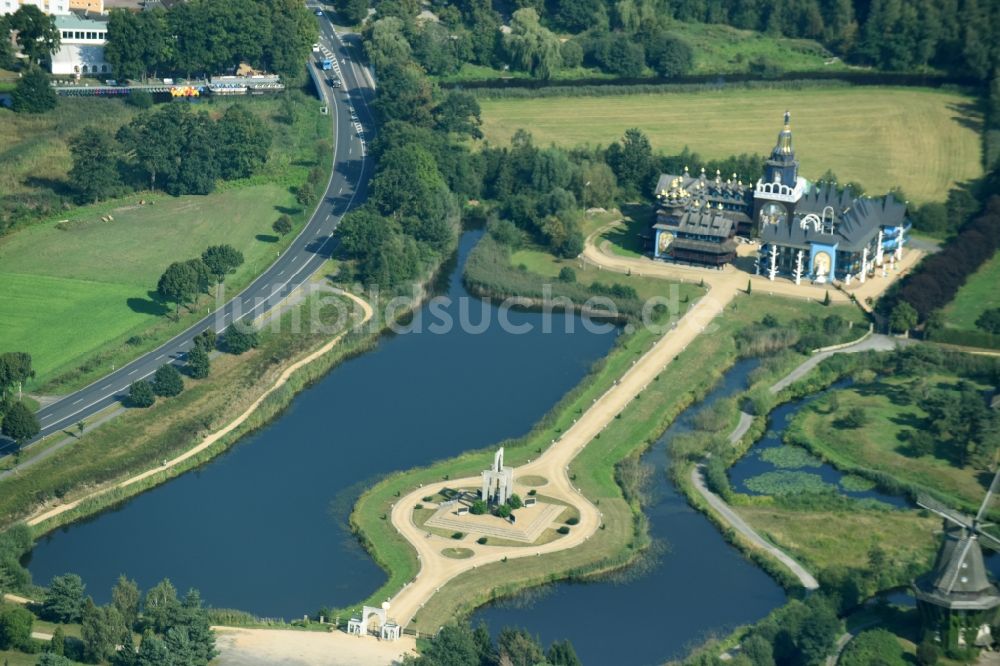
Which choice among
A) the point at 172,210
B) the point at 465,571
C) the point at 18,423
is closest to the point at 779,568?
the point at 465,571

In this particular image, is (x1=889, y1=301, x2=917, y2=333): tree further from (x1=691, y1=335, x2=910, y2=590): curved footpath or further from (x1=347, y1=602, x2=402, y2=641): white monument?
(x1=347, y1=602, x2=402, y2=641): white monument

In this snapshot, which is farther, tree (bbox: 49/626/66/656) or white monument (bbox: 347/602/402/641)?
white monument (bbox: 347/602/402/641)

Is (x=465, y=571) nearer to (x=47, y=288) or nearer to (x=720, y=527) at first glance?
(x=720, y=527)

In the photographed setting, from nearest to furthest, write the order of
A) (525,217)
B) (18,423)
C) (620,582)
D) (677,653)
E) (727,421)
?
1. (677,653)
2. (620,582)
3. (18,423)
4. (727,421)
5. (525,217)

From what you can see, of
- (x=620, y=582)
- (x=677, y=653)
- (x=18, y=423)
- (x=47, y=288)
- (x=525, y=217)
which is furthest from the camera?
(x=525, y=217)

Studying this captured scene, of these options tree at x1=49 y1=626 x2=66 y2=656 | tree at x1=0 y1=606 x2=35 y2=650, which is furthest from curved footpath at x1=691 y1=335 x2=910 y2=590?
tree at x1=0 y1=606 x2=35 y2=650

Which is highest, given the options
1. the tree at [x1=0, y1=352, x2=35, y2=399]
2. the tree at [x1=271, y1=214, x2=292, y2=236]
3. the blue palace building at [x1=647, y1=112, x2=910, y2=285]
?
the blue palace building at [x1=647, y1=112, x2=910, y2=285]

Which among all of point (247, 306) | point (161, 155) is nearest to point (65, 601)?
point (247, 306)
